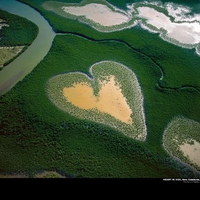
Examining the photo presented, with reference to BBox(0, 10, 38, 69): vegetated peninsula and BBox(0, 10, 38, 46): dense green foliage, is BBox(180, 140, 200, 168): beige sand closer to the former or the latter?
BBox(0, 10, 38, 69): vegetated peninsula

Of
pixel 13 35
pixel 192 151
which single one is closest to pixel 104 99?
pixel 192 151

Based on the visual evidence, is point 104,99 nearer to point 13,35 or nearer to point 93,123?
point 93,123

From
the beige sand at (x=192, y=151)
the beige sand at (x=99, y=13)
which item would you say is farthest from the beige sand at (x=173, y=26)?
the beige sand at (x=192, y=151)

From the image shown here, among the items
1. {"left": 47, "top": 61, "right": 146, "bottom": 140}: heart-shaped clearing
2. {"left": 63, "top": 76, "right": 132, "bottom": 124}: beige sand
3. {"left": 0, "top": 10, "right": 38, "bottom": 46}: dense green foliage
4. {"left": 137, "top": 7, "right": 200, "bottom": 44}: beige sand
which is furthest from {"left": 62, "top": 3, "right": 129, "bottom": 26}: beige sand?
{"left": 63, "top": 76, "right": 132, "bottom": 124}: beige sand

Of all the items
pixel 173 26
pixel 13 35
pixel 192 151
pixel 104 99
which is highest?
pixel 173 26

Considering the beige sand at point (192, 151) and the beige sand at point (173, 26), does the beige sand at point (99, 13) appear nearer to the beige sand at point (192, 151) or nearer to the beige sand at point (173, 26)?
the beige sand at point (173, 26)

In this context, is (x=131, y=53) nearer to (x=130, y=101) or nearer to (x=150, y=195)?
(x=130, y=101)
